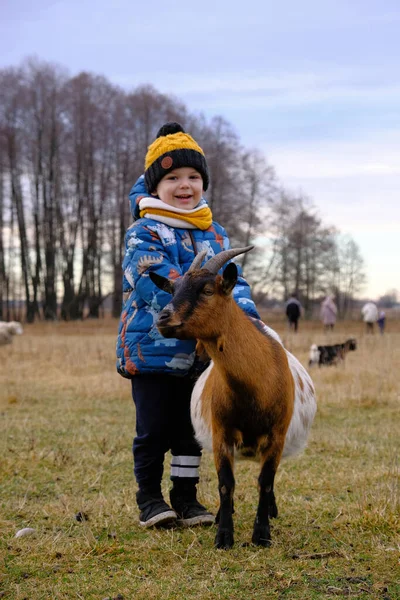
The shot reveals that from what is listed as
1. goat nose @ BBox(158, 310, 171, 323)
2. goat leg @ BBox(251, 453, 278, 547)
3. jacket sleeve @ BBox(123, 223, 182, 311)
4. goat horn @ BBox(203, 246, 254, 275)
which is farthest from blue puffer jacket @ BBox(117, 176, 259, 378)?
goat leg @ BBox(251, 453, 278, 547)

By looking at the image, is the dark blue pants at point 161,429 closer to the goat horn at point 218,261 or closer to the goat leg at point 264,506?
the goat leg at point 264,506

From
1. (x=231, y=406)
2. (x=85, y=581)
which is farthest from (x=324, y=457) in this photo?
(x=85, y=581)

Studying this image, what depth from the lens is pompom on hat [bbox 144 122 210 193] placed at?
4.55 meters

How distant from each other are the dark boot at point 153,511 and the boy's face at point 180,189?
181cm

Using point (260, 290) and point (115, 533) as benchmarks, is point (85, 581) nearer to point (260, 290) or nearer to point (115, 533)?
point (115, 533)

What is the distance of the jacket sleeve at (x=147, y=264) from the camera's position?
4.25 meters

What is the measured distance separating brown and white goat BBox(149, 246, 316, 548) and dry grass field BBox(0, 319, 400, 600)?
355 millimetres

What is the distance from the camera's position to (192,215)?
452cm

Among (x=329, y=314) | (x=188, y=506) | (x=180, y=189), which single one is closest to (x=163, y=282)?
(x=180, y=189)

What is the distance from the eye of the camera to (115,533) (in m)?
4.22

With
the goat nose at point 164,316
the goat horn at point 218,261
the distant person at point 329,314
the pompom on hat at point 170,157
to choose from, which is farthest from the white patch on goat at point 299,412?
the distant person at point 329,314

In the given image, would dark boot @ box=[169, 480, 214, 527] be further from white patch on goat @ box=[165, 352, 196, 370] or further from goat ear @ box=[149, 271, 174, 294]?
goat ear @ box=[149, 271, 174, 294]

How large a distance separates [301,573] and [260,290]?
3778cm

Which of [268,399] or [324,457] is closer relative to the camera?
[268,399]
